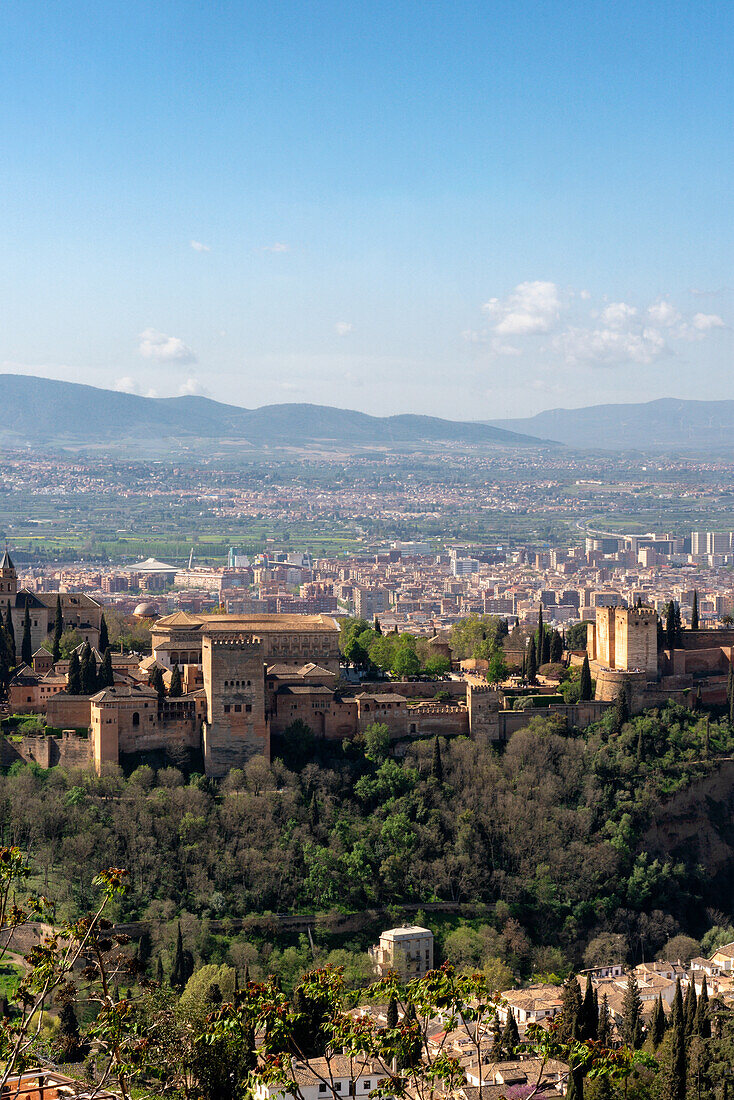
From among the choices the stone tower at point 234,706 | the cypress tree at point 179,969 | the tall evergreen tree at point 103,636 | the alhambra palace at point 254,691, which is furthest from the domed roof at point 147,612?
the cypress tree at point 179,969

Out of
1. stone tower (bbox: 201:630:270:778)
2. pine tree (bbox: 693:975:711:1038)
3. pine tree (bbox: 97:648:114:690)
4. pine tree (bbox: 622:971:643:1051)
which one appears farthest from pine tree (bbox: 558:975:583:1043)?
pine tree (bbox: 97:648:114:690)

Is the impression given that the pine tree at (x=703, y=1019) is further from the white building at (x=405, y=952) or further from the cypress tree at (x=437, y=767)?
the cypress tree at (x=437, y=767)

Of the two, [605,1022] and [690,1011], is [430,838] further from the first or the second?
[690,1011]

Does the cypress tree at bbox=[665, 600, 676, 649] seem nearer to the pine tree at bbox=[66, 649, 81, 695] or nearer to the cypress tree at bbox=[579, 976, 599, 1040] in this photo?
the pine tree at bbox=[66, 649, 81, 695]

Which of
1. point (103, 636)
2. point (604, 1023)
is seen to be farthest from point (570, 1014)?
point (103, 636)

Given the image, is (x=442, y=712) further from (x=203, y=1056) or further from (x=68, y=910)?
(x=203, y=1056)

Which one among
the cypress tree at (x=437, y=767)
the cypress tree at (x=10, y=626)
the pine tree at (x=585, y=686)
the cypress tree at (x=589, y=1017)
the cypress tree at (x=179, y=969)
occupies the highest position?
the cypress tree at (x=10, y=626)

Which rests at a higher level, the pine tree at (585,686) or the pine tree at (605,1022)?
the pine tree at (585,686)
